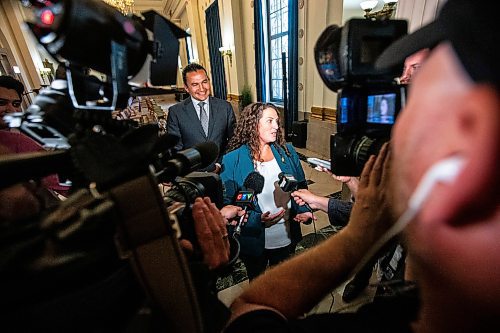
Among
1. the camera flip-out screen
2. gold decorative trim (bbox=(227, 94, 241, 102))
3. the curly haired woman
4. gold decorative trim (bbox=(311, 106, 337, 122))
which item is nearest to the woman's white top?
the curly haired woman

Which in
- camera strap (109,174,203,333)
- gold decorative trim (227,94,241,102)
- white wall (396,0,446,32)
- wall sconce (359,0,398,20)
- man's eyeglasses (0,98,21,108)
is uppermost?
wall sconce (359,0,398,20)

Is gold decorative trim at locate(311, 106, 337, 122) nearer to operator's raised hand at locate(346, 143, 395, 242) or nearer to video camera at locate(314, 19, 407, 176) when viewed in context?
video camera at locate(314, 19, 407, 176)

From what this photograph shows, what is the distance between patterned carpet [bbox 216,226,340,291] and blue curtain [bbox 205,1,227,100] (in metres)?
7.09

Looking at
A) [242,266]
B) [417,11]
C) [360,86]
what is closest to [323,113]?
[417,11]

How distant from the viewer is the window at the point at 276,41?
5203mm

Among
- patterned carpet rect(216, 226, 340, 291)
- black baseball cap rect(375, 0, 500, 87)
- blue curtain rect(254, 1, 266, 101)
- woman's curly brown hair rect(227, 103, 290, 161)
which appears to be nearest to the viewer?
black baseball cap rect(375, 0, 500, 87)

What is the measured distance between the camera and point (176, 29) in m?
0.47

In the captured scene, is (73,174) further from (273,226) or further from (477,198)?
(273,226)

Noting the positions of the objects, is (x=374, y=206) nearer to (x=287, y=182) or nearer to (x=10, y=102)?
(x=287, y=182)

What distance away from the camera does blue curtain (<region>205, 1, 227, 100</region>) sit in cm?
760

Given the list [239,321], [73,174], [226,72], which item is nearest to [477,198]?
[239,321]

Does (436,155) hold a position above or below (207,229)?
above

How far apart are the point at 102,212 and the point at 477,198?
44cm

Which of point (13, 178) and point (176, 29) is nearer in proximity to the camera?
point (13, 178)
